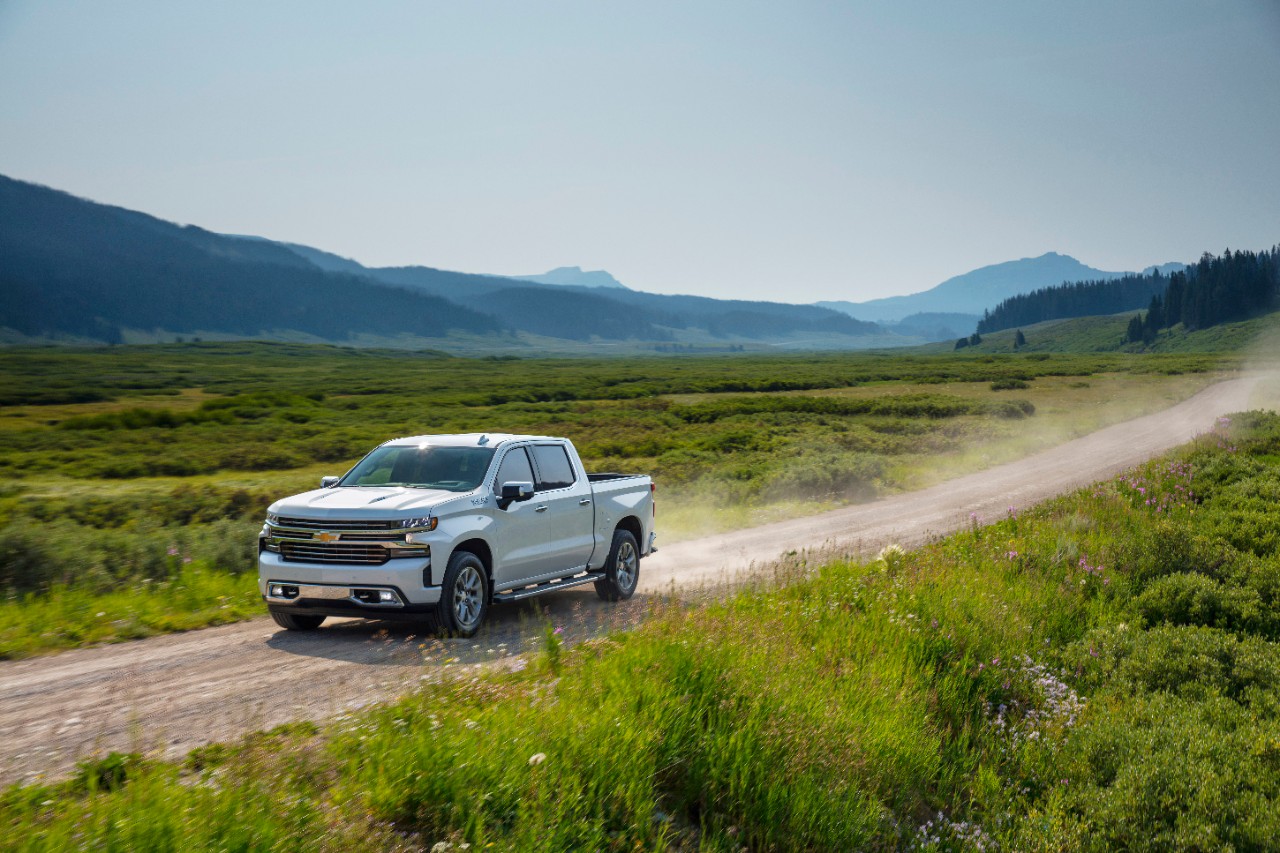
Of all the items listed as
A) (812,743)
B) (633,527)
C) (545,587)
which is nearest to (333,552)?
(545,587)

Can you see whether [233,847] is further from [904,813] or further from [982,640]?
[982,640]

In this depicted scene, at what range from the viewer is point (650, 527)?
13.2 metres

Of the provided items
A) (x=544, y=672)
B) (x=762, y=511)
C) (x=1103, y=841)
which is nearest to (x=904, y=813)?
(x=1103, y=841)

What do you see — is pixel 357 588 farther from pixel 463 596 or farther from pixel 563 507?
pixel 563 507

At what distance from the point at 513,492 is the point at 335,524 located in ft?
6.12

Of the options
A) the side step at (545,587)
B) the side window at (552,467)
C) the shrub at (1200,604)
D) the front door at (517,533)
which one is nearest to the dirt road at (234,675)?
the side step at (545,587)

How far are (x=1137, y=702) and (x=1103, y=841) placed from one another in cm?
249

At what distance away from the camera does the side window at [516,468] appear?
10844 millimetres

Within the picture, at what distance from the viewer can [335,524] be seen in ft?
31.0

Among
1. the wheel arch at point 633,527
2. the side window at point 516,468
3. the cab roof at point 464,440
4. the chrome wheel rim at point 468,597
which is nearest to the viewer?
the chrome wheel rim at point 468,597

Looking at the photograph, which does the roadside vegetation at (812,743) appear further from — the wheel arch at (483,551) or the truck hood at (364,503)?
the truck hood at (364,503)

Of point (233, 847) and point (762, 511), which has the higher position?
point (233, 847)

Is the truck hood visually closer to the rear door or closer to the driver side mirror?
the driver side mirror

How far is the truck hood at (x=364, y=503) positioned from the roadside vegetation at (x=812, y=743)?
7.81 feet
